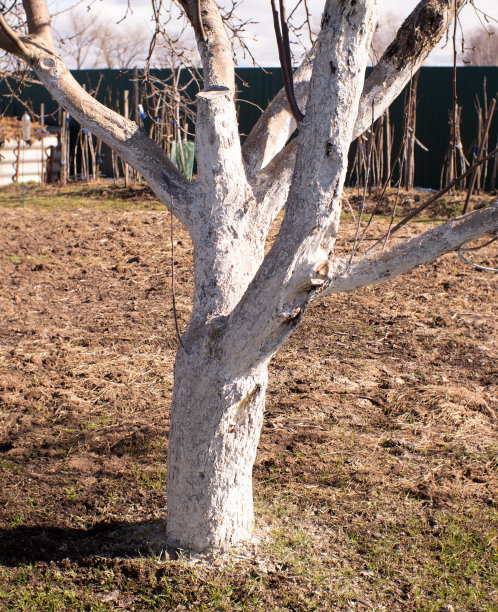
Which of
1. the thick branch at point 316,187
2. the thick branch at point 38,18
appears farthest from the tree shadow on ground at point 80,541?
the thick branch at point 38,18

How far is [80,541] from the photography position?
2697 millimetres

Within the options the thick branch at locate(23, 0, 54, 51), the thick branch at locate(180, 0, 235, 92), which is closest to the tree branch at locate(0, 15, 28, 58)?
the thick branch at locate(23, 0, 54, 51)

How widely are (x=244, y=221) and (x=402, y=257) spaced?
623 millimetres

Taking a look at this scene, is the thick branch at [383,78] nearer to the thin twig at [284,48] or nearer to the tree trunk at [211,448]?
the thin twig at [284,48]

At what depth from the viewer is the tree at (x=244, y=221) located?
2.05 metres

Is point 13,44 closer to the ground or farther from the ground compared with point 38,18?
closer to the ground

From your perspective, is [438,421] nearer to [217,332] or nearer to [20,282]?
[217,332]

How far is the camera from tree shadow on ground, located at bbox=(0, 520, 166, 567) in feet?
8.52

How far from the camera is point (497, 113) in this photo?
13.5m

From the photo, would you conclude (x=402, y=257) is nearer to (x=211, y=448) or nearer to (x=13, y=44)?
(x=211, y=448)

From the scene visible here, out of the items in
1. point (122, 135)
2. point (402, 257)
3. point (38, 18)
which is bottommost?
point (402, 257)

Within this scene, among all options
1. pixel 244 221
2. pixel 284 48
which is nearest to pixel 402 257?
pixel 244 221

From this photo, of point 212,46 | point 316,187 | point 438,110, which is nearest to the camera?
point 316,187

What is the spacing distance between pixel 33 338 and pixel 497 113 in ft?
38.3
